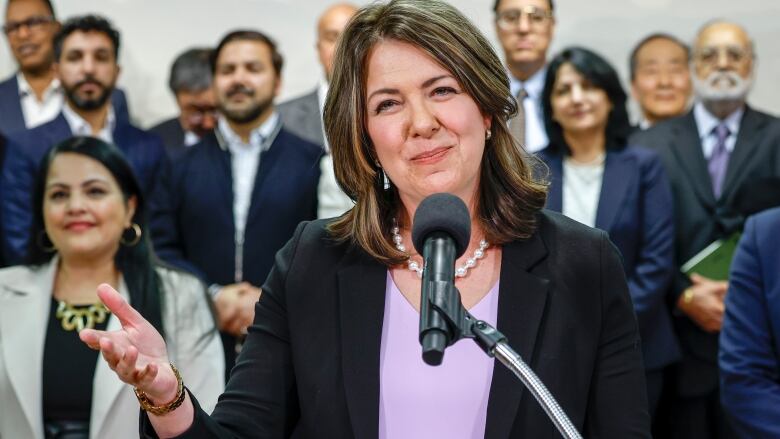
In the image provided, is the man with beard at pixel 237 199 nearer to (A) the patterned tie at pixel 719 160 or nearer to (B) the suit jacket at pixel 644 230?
(B) the suit jacket at pixel 644 230

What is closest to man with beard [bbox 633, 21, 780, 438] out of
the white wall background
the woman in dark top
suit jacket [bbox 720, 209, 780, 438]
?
the woman in dark top

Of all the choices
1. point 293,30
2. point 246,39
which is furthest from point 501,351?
point 293,30

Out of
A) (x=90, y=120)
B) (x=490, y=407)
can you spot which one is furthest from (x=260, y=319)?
(x=90, y=120)

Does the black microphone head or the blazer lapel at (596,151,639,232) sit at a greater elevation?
the black microphone head

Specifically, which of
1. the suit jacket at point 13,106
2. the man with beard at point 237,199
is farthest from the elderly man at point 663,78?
the suit jacket at point 13,106

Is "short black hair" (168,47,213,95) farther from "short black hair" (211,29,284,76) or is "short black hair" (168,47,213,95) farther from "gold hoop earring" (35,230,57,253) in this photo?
"gold hoop earring" (35,230,57,253)

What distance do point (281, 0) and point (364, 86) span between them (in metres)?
4.59

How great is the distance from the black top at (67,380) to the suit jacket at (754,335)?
196cm

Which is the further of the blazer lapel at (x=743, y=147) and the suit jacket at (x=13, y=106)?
the suit jacket at (x=13, y=106)

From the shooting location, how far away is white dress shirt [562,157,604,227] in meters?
4.62

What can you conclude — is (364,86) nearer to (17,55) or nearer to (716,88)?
Result: (716,88)

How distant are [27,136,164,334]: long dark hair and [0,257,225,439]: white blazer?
0.11 ft

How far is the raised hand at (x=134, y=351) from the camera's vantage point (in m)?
1.77

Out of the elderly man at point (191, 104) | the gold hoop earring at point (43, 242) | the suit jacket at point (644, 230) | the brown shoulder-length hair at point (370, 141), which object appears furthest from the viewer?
the elderly man at point (191, 104)
